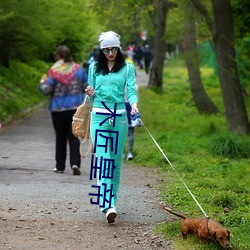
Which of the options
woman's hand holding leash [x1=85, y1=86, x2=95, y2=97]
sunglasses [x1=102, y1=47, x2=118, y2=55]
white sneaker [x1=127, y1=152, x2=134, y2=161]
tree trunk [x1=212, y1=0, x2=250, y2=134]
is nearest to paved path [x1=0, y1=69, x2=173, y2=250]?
→ white sneaker [x1=127, y1=152, x2=134, y2=161]

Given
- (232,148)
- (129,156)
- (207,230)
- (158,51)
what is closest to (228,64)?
A: (232,148)

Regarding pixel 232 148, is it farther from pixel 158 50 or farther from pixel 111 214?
pixel 158 50

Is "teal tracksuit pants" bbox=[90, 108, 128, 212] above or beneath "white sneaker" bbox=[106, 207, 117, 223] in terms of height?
above

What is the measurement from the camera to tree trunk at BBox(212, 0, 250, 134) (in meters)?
16.3

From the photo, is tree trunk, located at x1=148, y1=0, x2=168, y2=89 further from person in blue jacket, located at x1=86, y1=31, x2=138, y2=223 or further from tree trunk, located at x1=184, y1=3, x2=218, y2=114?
person in blue jacket, located at x1=86, y1=31, x2=138, y2=223

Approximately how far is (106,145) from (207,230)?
1675 mm

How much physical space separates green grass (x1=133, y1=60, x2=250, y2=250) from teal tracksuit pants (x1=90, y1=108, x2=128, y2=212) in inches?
26.6

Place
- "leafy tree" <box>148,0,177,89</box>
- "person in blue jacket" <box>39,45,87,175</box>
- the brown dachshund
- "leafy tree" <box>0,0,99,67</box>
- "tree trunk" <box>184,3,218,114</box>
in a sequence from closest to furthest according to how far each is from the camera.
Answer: the brown dachshund → "person in blue jacket" <box>39,45,87,175</box> → "leafy tree" <box>0,0,99,67</box> → "tree trunk" <box>184,3,218,114</box> → "leafy tree" <box>148,0,177,89</box>

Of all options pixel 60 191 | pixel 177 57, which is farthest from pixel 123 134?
pixel 177 57

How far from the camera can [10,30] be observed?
19.7 meters

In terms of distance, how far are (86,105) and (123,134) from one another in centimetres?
62

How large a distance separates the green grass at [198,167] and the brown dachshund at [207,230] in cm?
8

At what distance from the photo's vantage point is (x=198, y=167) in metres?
12.0

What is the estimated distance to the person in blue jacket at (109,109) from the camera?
7.57 meters
